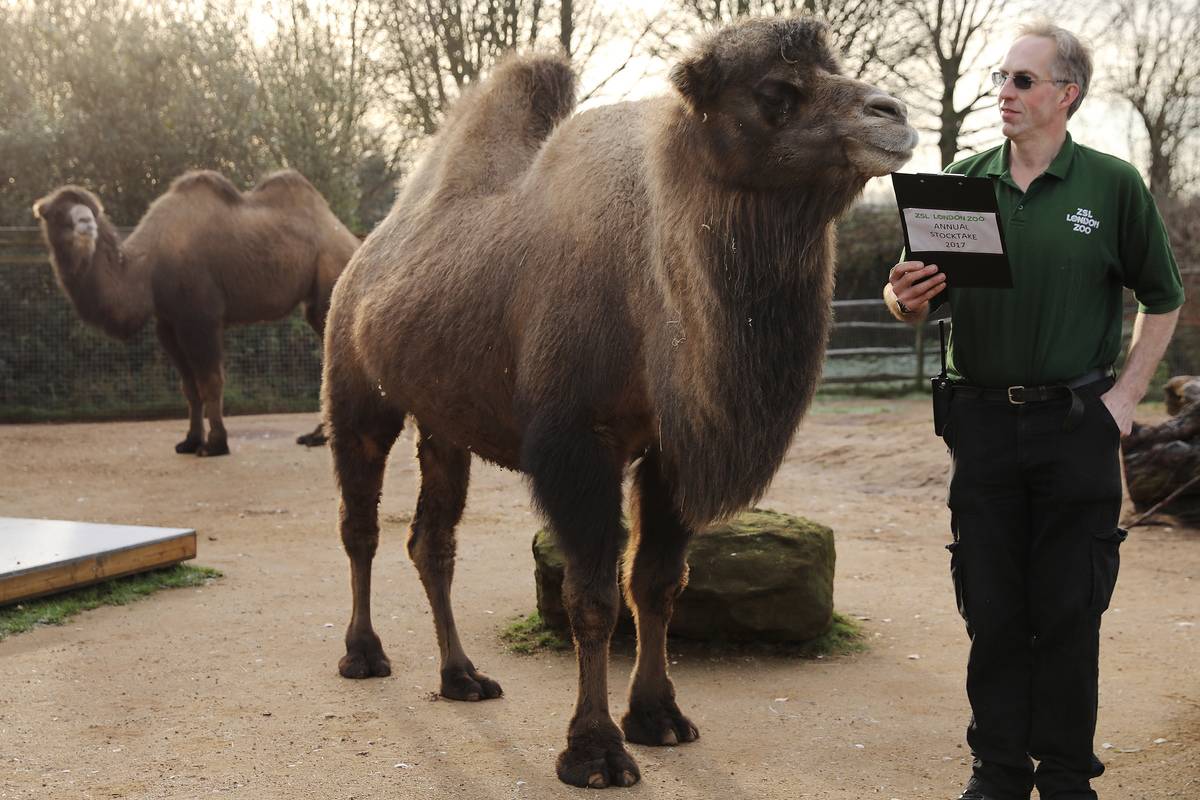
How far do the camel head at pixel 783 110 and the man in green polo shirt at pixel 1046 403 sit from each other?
32 centimetres

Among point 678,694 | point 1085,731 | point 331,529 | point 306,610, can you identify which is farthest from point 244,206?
point 1085,731

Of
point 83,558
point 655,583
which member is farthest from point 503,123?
Answer: point 83,558

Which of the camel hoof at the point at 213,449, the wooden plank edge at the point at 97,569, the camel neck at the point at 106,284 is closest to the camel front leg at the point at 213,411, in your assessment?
the camel hoof at the point at 213,449

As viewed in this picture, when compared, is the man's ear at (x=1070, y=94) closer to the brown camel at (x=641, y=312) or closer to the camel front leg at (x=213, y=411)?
the brown camel at (x=641, y=312)

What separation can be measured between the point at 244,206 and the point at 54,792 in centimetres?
939

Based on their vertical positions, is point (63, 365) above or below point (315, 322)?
below

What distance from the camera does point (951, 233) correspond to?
10.3 ft

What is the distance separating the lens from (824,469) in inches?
432

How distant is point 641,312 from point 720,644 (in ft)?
6.89

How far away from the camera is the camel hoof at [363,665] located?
5016 mm

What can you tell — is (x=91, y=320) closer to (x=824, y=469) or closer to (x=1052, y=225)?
(x=824, y=469)

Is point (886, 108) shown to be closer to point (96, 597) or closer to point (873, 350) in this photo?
point (96, 597)

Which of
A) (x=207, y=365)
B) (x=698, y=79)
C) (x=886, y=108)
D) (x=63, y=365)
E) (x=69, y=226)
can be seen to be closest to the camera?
(x=886, y=108)

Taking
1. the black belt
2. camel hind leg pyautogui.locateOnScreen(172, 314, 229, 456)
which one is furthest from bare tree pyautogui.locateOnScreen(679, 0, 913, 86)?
the black belt
